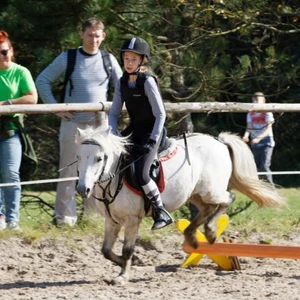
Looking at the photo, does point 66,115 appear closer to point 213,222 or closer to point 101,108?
point 101,108

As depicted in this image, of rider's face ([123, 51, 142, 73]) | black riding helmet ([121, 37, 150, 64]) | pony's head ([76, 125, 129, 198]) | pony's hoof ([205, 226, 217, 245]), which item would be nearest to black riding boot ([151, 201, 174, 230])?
pony's head ([76, 125, 129, 198])

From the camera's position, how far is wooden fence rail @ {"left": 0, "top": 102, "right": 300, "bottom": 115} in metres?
8.65

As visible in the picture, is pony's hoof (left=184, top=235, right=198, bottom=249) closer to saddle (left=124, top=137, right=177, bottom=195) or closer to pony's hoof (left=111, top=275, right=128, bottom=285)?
saddle (left=124, top=137, right=177, bottom=195)

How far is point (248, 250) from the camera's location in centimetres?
837

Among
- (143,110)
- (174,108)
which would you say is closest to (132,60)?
(143,110)

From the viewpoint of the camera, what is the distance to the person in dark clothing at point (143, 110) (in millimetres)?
7840

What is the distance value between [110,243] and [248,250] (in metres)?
1.18

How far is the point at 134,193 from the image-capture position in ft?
26.3

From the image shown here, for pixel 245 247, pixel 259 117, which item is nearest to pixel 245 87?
pixel 259 117

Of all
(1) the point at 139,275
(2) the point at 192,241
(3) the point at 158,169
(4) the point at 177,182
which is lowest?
(1) the point at 139,275

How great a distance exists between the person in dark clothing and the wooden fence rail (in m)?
0.79

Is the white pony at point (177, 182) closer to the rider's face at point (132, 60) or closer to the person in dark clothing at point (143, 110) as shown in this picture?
the person in dark clothing at point (143, 110)

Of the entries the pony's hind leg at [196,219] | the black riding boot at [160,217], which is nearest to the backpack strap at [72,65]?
the pony's hind leg at [196,219]

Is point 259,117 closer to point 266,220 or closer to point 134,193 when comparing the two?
point 266,220
